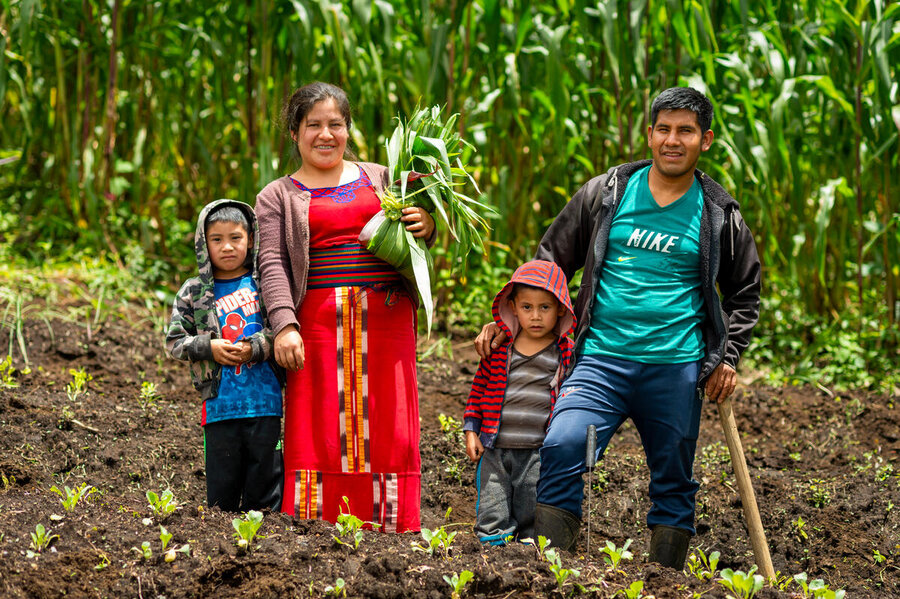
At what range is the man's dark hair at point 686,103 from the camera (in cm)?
274

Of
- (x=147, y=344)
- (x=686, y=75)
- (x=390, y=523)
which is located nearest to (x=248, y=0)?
(x=147, y=344)

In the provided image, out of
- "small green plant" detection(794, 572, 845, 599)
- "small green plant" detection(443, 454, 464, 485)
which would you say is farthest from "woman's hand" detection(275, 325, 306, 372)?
"small green plant" detection(794, 572, 845, 599)

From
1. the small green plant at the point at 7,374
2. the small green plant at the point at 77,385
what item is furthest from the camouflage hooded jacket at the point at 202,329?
the small green plant at the point at 7,374

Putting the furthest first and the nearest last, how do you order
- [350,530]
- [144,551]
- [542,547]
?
[350,530]
[542,547]
[144,551]

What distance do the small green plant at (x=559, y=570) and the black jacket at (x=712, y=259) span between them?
2.44ft

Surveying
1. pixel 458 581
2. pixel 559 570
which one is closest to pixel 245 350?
pixel 458 581

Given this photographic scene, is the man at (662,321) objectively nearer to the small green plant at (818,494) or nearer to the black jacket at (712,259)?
the black jacket at (712,259)

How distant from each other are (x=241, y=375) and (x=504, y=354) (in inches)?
32.2

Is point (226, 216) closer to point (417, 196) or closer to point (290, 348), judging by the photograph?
point (290, 348)

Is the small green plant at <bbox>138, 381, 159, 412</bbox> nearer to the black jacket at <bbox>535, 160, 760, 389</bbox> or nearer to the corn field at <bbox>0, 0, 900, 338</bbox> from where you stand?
the corn field at <bbox>0, 0, 900, 338</bbox>

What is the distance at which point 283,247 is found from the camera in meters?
2.89

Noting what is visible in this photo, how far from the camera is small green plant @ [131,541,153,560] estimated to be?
2301 mm

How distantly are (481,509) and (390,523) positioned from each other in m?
0.29

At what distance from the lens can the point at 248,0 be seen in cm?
521
